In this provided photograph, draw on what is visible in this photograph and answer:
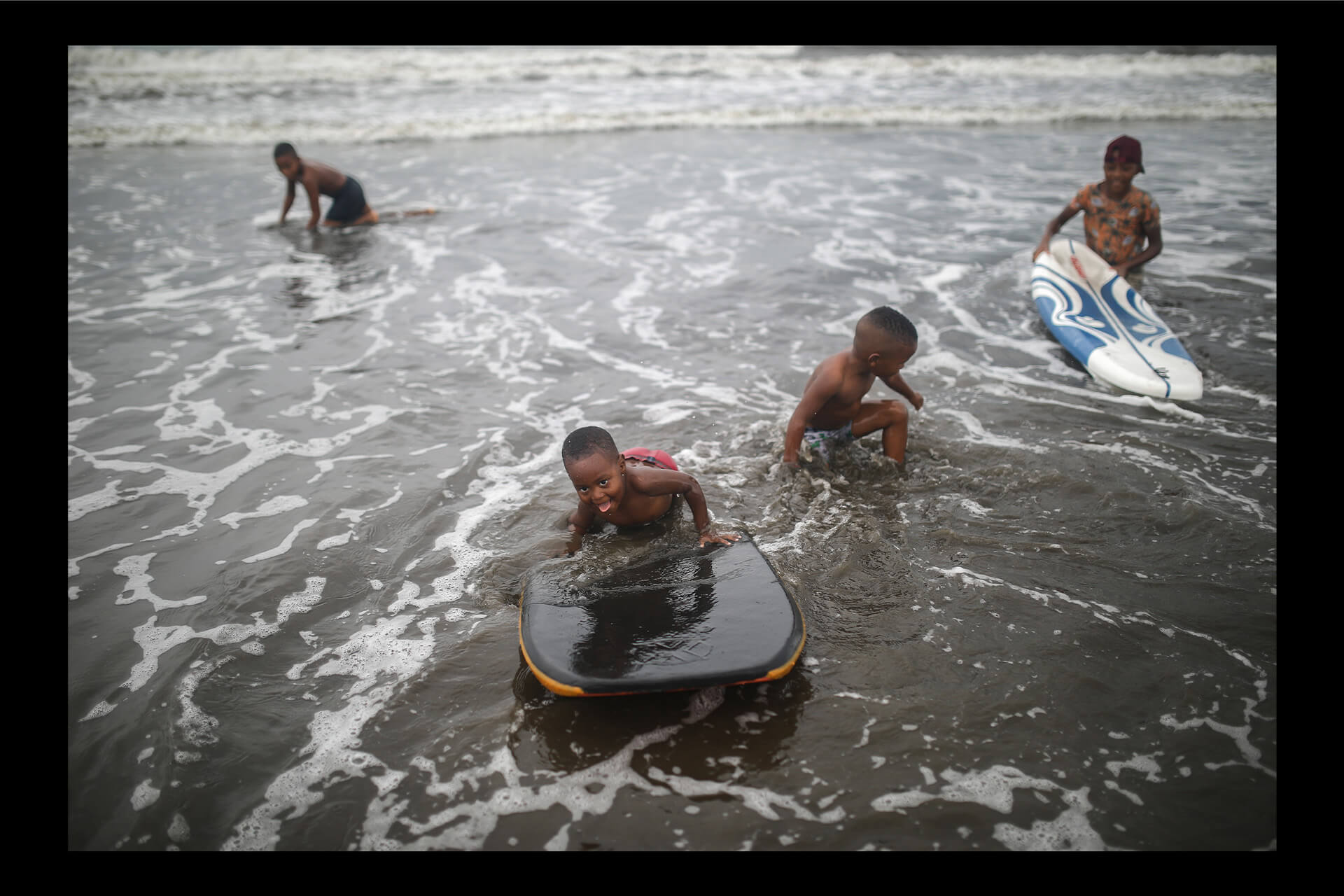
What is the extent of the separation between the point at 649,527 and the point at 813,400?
3.69 ft

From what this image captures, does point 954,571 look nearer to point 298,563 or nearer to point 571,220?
point 298,563

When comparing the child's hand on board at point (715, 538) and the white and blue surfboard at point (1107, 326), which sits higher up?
the white and blue surfboard at point (1107, 326)

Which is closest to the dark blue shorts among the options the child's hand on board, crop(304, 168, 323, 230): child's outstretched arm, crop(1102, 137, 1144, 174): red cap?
crop(304, 168, 323, 230): child's outstretched arm

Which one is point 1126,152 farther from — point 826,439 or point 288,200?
point 288,200

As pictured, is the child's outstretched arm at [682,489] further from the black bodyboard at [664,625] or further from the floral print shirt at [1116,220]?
the floral print shirt at [1116,220]

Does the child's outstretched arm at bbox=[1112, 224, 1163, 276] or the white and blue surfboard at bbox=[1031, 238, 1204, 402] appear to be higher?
the child's outstretched arm at bbox=[1112, 224, 1163, 276]

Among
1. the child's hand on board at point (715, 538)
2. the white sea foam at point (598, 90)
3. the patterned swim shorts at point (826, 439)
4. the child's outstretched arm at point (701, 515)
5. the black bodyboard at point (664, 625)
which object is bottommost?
the black bodyboard at point (664, 625)

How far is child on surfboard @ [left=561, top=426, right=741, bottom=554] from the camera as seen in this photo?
3219mm

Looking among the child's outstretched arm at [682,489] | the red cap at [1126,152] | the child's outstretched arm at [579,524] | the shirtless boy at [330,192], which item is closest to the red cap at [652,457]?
the child's outstretched arm at [682,489]

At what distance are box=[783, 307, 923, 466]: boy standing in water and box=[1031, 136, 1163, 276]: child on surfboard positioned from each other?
3487 millimetres

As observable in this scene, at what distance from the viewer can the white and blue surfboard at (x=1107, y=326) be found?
513cm

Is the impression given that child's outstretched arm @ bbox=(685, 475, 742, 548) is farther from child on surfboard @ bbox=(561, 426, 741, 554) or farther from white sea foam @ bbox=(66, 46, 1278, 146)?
white sea foam @ bbox=(66, 46, 1278, 146)

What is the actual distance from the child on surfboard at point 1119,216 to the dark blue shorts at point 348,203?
7426 millimetres
